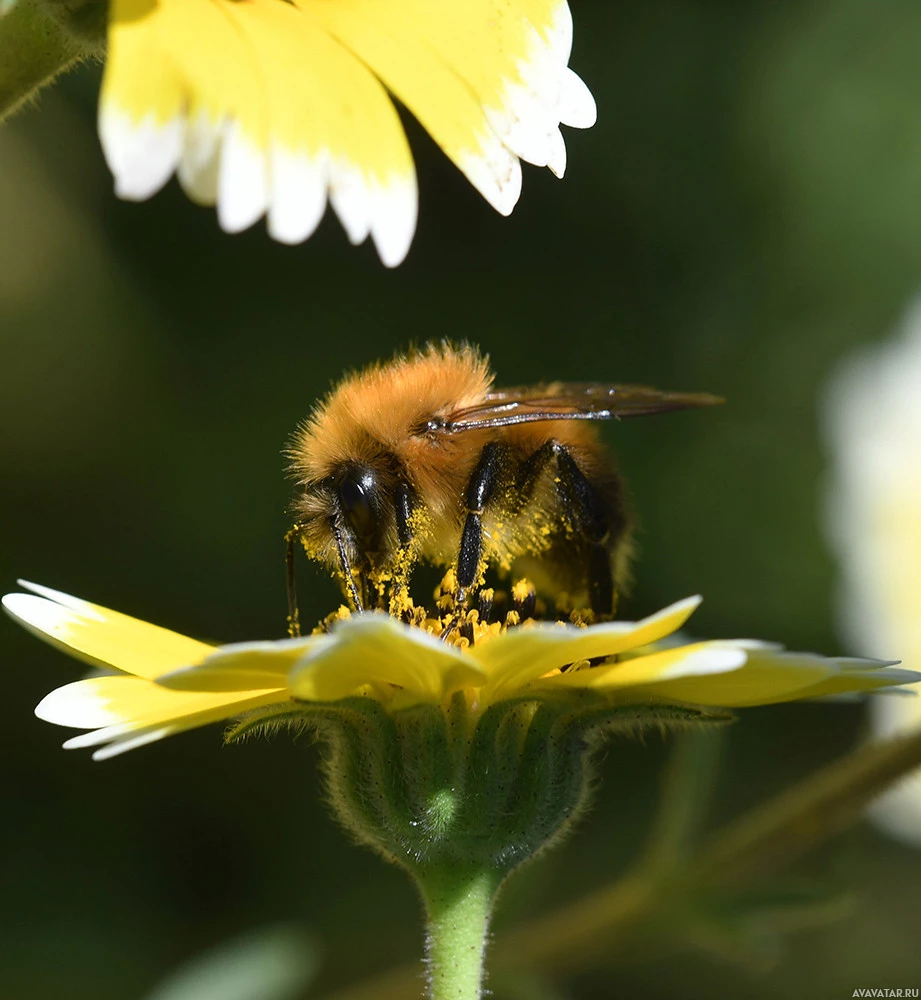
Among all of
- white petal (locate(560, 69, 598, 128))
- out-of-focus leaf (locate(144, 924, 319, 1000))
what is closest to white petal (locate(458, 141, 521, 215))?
white petal (locate(560, 69, 598, 128))

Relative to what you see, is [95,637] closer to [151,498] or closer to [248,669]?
[248,669]

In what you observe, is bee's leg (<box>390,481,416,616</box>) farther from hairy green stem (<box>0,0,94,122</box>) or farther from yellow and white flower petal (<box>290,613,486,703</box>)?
hairy green stem (<box>0,0,94,122</box>)

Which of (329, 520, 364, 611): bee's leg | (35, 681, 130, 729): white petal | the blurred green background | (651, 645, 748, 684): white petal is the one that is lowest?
(651, 645, 748, 684): white petal

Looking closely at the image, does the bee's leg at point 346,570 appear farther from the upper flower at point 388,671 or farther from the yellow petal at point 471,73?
the yellow petal at point 471,73

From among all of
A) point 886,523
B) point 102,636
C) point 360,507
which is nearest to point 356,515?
point 360,507

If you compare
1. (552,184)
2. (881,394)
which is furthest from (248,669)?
(552,184)

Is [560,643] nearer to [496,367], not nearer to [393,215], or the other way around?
[393,215]

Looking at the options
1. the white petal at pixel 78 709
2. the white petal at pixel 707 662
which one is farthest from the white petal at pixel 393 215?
the white petal at pixel 78 709
